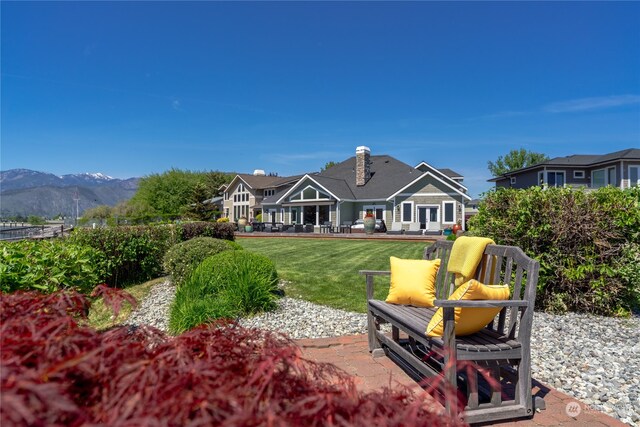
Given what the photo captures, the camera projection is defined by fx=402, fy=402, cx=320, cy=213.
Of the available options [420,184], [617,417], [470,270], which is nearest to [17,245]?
[470,270]

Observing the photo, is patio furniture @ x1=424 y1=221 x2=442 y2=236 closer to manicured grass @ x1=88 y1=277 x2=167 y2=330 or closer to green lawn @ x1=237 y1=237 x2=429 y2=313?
green lawn @ x1=237 y1=237 x2=429 y2=313

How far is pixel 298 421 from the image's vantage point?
92 centimetres

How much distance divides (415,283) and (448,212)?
25972mm

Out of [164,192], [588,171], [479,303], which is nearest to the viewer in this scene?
[479,303]

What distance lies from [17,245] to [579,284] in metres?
7.40

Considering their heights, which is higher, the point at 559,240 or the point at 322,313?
the point at 559,240

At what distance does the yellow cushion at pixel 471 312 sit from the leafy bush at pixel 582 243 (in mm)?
3110

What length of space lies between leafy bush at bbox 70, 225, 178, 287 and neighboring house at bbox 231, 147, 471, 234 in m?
22.2

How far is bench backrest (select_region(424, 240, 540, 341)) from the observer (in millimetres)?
2904

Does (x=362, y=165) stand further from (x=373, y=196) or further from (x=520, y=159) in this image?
(x=520, y=159)

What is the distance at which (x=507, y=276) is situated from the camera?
329 centimetres

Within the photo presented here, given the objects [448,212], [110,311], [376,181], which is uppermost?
[376,181]

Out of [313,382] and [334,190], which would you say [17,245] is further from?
[334,190]

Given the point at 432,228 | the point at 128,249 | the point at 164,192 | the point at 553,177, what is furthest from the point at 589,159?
the point at 164,192
